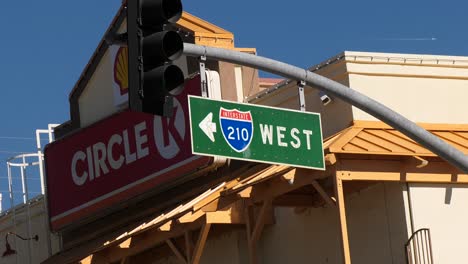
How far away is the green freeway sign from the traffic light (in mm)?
2684

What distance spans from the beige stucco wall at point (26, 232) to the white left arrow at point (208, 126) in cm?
1618

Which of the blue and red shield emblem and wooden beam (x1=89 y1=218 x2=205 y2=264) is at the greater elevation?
wooden beam (x1=89 y1=218 x2=205 y2=264)

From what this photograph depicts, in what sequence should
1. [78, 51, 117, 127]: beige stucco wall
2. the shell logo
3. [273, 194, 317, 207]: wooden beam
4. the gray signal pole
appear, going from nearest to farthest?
the gray signal pole < [273, 194, 317, 207]: wooden beam < the shell logo < [78, 51, 117, 127]: beige stucco wall

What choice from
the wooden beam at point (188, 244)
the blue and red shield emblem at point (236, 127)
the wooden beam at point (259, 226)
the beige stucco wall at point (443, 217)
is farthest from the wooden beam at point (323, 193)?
the blue and red shield emblem at point (236, 127)

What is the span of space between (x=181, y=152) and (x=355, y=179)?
4995mm

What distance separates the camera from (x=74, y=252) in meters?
28.1

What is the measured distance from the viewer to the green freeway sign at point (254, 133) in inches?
595

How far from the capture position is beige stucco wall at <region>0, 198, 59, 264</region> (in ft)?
104

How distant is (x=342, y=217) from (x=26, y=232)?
13265 mm

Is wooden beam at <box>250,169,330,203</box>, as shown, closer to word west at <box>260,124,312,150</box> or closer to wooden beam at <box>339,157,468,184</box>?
wooden beam at <box>339,157,468,184</box>

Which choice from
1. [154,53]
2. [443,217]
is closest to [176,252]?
[443,217]

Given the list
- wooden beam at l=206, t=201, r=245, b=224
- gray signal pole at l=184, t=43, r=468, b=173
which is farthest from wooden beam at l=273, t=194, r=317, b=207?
gray signal pole at l=184, t=43, r=468, b=173

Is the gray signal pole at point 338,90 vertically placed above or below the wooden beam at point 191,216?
below

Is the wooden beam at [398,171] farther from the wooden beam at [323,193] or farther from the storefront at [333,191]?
the wooden beam at [323,193]
